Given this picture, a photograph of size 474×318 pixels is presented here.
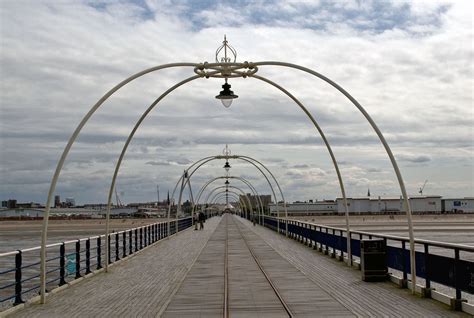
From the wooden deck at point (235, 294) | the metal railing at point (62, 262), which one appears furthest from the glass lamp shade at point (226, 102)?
the metal railing at point (62, 262)

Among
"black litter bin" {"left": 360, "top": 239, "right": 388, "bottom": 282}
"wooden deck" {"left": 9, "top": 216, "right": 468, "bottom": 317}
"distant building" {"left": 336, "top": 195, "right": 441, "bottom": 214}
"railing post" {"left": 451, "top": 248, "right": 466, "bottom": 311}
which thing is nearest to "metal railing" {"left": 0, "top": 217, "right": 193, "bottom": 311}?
"wooden deck" {"left": 9, "top": 216, "right": 468, "bottom": 317}

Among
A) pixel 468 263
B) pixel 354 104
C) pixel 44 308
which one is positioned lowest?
pixel 44 308

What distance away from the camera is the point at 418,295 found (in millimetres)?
11961

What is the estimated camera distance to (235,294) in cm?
1268

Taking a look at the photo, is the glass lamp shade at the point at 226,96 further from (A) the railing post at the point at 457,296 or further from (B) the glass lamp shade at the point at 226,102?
(A) the railing post at the point at 457,296

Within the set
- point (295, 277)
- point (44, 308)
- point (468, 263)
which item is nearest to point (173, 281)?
point (295, 277)

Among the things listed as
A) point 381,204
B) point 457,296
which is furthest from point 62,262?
point 381,204

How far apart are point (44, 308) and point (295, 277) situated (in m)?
6.48

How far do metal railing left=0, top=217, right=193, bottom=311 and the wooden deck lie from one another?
20.3 inches

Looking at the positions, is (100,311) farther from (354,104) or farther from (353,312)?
(354,104)

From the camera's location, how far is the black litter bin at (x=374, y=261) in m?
14.2

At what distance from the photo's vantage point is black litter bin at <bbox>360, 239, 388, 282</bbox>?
561 inches

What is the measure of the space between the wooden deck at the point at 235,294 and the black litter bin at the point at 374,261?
31 centimetres

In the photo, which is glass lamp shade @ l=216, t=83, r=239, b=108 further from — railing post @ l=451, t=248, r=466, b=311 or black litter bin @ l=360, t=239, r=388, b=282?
railing post @ l=451, t=248, r=466, b=311
